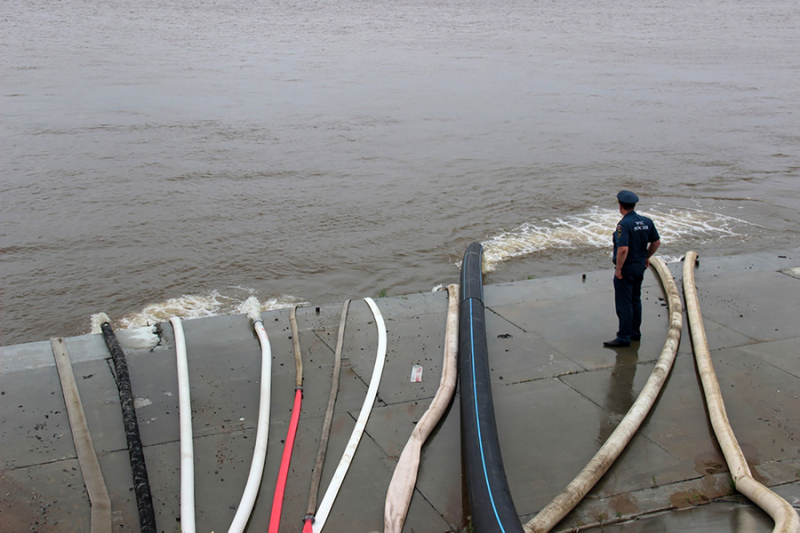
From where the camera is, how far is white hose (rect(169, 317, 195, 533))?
14.2 feet

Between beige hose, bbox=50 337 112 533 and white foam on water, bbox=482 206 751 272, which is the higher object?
beige hose, bbox=50 337 112 533

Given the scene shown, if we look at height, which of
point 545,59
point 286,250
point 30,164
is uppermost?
point 545,59

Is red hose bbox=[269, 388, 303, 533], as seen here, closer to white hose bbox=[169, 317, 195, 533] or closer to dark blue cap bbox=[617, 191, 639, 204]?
white hose bbox=[169, 317, 195, 533]

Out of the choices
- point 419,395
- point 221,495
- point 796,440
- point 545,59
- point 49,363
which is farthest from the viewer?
point 545,59

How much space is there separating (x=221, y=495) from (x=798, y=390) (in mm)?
4841

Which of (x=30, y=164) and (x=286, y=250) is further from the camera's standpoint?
(x=30, y=164)

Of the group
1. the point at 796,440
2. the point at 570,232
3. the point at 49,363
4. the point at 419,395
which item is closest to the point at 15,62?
the point at 570,232

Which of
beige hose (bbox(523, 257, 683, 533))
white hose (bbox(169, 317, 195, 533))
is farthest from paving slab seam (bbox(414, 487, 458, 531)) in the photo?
white hose (bbox(169, 317, 195, 533))

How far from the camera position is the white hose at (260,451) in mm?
4332

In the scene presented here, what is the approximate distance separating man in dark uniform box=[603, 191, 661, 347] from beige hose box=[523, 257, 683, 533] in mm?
422

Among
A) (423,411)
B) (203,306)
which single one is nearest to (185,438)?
(423,411)

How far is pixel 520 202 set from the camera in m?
15.9

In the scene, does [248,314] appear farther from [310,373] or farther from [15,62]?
[15,62]

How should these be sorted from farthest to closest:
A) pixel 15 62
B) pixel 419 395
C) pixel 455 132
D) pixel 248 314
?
pixel 15 62 < pixel 455 132 < pixel 248 314 < pixel 419 395
